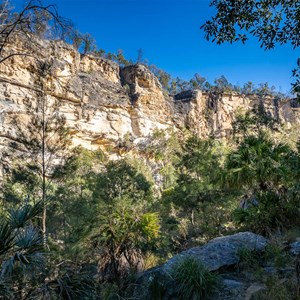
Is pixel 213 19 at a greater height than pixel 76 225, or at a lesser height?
greater

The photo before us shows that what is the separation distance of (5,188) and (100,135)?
75.2ft

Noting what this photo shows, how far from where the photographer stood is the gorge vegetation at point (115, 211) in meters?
4.05

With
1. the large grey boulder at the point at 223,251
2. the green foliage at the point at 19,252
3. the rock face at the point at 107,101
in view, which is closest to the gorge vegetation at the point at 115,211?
the green foliage at the point at 19,252

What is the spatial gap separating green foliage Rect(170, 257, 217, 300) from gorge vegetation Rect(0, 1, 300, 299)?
2 cm

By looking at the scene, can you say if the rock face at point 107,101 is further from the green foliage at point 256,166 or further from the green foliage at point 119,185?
the green foliage at point 256,166

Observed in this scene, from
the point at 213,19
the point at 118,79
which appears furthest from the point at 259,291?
the point at 118,79

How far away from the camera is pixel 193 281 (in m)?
6.26

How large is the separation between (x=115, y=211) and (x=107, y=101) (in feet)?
111

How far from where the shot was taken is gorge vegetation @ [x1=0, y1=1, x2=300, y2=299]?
4.05 metres

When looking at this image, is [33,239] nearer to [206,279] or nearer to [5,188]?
[206,279]

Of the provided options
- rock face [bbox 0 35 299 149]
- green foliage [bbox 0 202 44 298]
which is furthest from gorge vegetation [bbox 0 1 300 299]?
rock face [bbox 0 35 299 149]

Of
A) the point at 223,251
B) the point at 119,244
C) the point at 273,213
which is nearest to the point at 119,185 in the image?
the point at 273,213

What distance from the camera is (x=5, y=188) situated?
17.4m

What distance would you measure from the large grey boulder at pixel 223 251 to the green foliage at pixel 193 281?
0.55m
